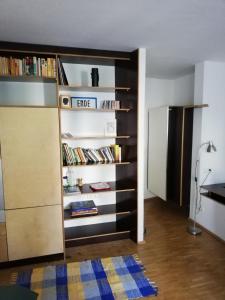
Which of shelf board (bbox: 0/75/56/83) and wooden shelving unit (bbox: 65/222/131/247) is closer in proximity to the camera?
shelf board (bbox: 0/75/56/83)

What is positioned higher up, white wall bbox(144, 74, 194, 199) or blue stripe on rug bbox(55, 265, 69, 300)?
white wall bbox(144, 74, 194, 199)

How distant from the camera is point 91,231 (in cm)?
304

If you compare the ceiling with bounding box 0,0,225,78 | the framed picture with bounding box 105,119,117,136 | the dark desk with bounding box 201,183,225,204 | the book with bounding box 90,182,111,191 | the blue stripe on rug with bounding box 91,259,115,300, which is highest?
the ceiling with bounding box 0,0,225,78

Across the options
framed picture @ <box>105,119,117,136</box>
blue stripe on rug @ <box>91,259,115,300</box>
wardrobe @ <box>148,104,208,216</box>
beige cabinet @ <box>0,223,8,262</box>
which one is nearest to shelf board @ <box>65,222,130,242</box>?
blue stripe on rug @ <box>91,259,115,300</box>

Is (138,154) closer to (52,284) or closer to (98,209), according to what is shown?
(98,209)

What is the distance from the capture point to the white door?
12.5 ft

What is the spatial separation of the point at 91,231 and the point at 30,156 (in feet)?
4.39

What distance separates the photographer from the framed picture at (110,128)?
311 cm

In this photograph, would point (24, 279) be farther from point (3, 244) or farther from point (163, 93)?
point (163, 93)

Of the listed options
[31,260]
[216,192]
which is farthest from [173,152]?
[31,260]

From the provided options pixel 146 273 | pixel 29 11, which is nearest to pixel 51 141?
pixel 29 11

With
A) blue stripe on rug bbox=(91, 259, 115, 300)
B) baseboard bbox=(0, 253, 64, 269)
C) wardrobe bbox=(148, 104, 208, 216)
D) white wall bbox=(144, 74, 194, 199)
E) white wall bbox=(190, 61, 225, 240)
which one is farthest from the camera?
white wall bbox=(144, 74, 194, 199)

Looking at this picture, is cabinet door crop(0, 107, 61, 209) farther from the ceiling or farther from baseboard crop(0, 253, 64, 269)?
the ceiling

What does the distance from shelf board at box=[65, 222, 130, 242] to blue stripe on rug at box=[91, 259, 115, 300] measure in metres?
0.40
